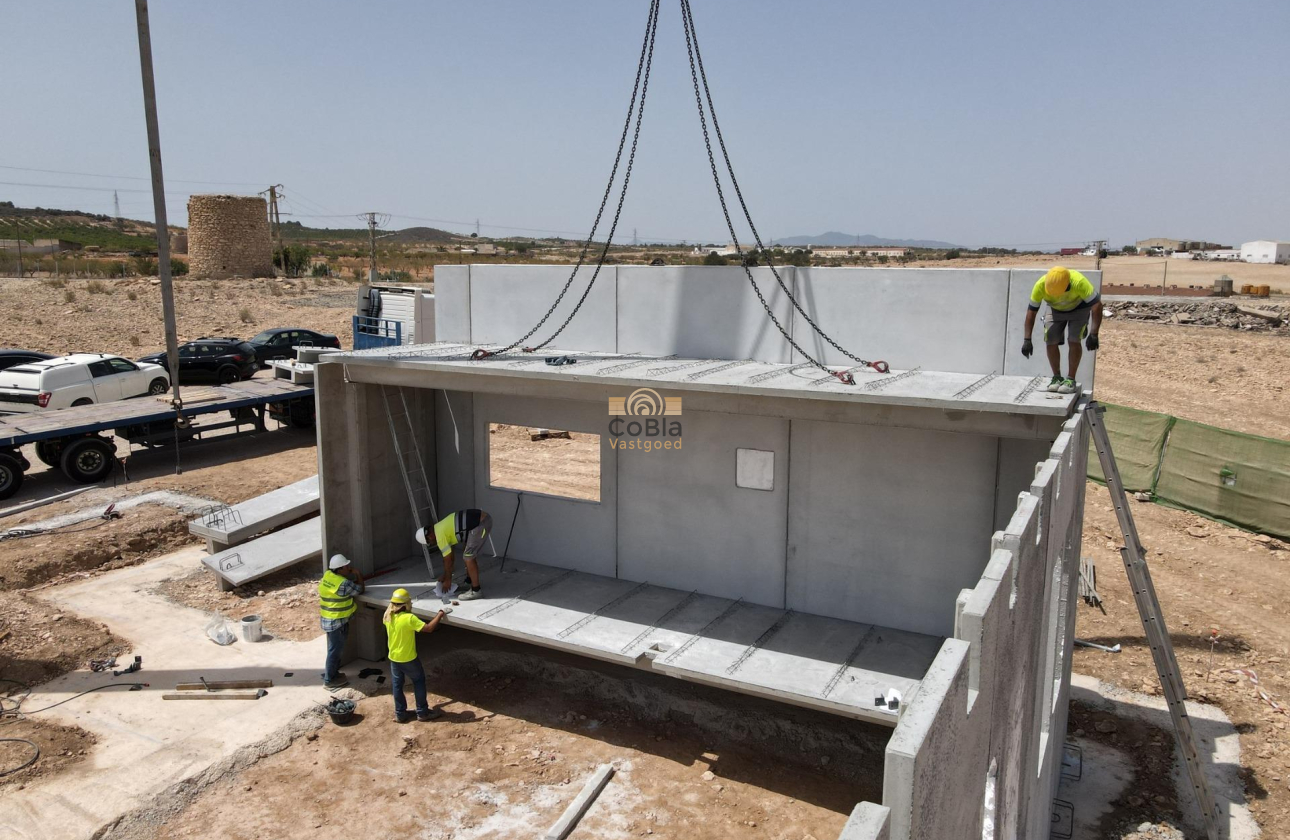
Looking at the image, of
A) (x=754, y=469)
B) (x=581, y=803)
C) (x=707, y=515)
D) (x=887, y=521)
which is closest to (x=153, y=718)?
(x=581, y=803)

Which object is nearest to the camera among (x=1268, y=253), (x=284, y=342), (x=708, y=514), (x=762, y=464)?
(x=762, y=464)

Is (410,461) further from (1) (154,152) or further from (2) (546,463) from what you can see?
(2) (546,463)

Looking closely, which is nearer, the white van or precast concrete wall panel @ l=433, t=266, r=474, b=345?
precast concrete wall panel @ l=433, t=266, r=474, b=345

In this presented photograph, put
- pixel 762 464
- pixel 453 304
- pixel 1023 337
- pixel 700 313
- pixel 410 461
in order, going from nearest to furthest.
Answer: pixel 1023 337
pixel 762 464
pixel 700 313
pixel 410 461
pixel 453 304

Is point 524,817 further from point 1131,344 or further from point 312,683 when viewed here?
point 1131,344

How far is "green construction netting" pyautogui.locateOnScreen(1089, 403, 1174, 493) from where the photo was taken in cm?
1750

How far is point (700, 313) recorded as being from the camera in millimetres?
10938

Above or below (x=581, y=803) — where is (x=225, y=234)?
above

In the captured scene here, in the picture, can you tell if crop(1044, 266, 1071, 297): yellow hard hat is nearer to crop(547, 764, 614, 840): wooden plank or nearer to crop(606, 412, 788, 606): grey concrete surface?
crop(606, 412, 788, 606): grey concrete surface

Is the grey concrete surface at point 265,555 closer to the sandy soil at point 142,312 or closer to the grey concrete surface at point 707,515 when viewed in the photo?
the grey concrete surface at point 707,515

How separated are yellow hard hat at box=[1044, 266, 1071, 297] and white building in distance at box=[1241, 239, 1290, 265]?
353 feet

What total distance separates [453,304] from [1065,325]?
8507 mm

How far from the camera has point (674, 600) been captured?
35.3 ft

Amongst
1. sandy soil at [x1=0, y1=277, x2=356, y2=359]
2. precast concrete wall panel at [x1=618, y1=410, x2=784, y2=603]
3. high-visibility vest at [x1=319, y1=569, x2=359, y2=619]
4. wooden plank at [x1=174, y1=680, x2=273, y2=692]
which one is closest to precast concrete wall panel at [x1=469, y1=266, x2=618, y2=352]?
precast concrete wall panel at [x1=618, y1=410, x2=784, y2=603]
